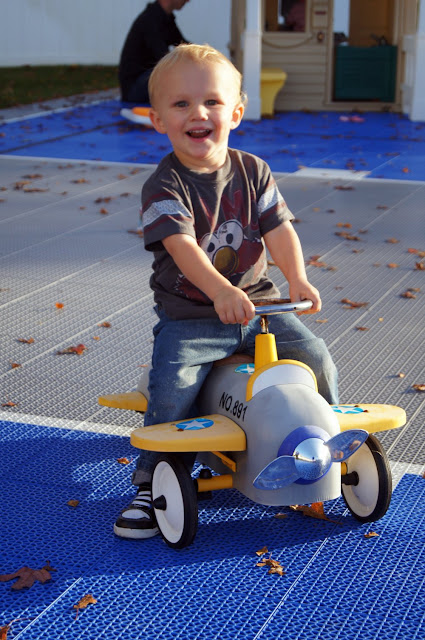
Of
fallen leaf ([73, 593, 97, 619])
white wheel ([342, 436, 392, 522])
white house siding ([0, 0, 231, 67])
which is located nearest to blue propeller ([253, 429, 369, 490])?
white wheel ([342, 436, 392, 522])

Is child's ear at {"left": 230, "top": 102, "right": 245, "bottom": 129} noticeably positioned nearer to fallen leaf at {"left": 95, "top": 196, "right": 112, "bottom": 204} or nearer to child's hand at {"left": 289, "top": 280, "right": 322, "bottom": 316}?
child's hand at {"left": 289, "top": 280, "right": 322, "bottom": 316}

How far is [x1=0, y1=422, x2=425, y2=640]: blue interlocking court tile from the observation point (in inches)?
101

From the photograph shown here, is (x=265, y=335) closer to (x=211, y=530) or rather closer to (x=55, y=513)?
(x=211, y=530)

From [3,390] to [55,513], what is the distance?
1.27 meters

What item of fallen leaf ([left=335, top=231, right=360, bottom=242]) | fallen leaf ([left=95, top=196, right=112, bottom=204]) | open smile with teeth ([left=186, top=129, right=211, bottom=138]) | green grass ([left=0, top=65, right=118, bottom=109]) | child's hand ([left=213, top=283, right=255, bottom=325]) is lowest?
green grass ([left=0, top=65, right=118, bottom=109])

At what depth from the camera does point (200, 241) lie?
3.25m

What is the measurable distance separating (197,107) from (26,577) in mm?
1670

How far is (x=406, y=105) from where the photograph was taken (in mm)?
15586

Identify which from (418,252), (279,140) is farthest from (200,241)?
(279,140)

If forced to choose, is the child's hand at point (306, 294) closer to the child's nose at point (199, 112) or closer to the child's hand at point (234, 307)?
the child's hand at point (234, 307)

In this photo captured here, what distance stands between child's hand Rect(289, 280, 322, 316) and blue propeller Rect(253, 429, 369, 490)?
1.50 feet

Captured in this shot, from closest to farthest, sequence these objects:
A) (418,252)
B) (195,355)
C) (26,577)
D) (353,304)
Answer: (26,577)
(195,355)
(353,304)
(418,252)

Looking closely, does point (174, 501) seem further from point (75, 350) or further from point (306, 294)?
point (75, 350)

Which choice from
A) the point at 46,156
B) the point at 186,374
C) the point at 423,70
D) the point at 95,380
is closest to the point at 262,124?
the point at 423,70
